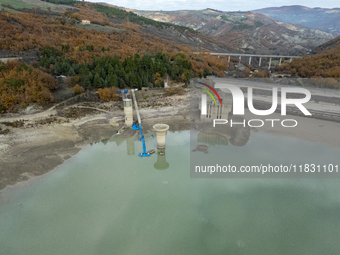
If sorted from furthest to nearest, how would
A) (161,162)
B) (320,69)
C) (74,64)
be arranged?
(320,69), (74,64), (161,162)

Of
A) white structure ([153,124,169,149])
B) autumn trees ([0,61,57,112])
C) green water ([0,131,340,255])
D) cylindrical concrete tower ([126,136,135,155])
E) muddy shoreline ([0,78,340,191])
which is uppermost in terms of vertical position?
autumn trees ([0,61,57,112])

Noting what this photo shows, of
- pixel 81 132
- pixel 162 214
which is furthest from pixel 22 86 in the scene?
pixel 162 214

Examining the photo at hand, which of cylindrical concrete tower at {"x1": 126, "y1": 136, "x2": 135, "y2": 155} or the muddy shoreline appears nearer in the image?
the muddy shoreline

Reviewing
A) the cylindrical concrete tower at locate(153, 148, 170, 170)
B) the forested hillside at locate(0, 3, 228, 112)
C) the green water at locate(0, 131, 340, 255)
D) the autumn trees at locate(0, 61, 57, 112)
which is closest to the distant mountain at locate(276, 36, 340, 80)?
the forested hillside at locate(0, 3, 228, 112)

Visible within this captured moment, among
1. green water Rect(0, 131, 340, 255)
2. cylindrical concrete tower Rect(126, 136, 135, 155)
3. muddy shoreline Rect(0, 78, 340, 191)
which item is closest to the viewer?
green water Rect(0, 131, 340, 255)

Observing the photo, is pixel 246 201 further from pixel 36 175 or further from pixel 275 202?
pixel 36 175

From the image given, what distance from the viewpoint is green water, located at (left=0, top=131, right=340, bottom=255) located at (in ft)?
51.9

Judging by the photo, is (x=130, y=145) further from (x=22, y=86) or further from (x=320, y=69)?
(x=320, y=69)

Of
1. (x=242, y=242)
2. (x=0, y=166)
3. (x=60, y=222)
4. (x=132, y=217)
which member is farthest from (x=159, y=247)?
(x=0, y=166)

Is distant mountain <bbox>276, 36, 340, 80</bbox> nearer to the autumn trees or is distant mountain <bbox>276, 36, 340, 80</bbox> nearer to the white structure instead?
the white structure

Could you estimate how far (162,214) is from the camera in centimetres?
1850

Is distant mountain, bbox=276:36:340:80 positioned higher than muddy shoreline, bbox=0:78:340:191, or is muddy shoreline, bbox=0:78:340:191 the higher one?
distant mountain, bbox=276:36:340:80

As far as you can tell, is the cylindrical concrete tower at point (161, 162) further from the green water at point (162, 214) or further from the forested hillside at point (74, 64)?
the forested hillside at point (74, 64)

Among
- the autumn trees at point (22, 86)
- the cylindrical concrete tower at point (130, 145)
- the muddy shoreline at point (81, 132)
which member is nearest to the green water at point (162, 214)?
the muddy shoreline at point (81, 132)
